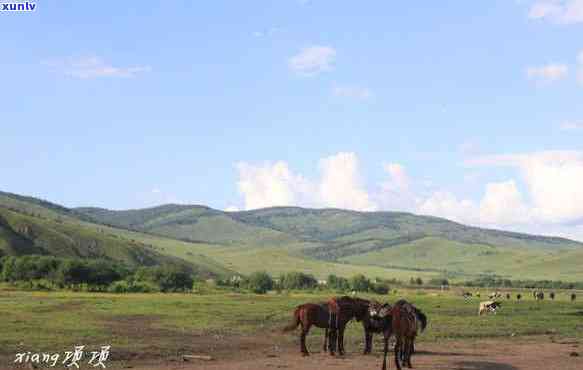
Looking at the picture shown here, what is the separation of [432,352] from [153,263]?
438 ft

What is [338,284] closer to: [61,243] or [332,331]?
[61,243]

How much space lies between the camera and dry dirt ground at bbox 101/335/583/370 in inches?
1068

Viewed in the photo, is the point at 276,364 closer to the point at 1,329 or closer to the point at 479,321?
the point at 1,329

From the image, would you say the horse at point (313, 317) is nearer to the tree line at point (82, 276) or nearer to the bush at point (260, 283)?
the tree line at point (82, 276)

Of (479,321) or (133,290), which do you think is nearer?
(479,321)

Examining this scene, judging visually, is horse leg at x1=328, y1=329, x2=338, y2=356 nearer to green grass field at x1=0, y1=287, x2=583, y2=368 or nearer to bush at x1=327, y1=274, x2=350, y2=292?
green grass field at x1=0, y1=287, x2=583, y2=368

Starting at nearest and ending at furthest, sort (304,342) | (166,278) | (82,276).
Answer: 1. (304,342)
2. (82,276)
3. (166,278)

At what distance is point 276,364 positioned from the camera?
89.8 ft

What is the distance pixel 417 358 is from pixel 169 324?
16.9 meters

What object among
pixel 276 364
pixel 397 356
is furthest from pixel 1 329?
pixel 397 356

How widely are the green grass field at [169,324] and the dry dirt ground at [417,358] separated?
5.19 feet

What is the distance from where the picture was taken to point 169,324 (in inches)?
1650

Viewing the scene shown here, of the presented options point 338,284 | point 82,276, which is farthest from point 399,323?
point 338,284

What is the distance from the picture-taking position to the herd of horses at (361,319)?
1067 inches
